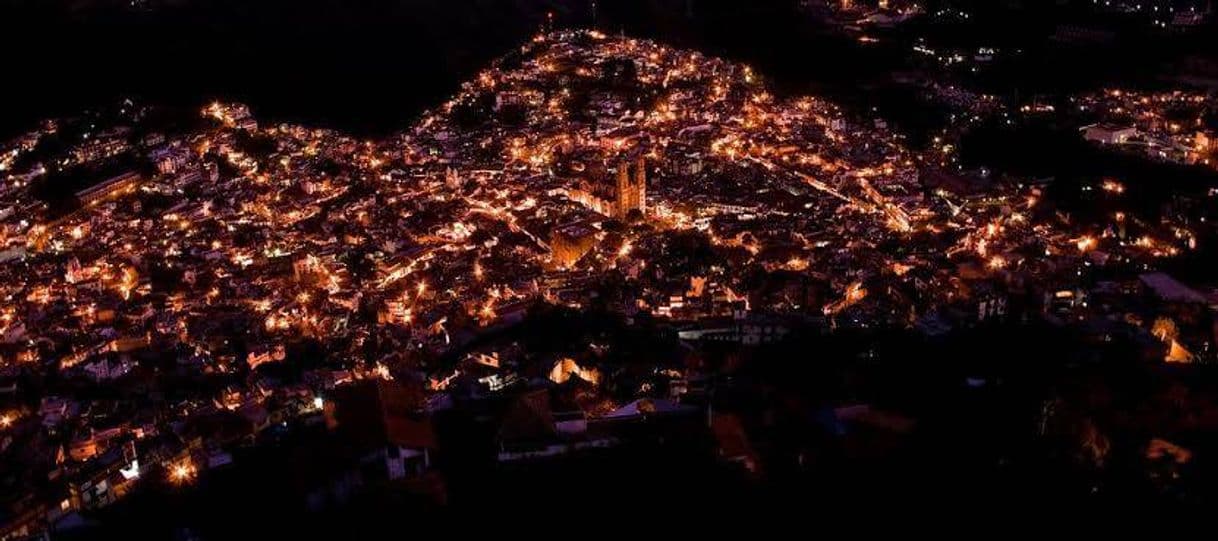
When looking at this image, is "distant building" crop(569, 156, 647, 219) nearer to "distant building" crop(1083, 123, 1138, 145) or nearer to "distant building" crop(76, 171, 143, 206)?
"distant building" crop(76, 171, 143, 206)

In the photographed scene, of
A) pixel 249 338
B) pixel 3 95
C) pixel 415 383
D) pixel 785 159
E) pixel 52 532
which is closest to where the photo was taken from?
pixel 52 532

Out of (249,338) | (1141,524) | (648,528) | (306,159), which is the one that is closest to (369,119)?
(306,159)

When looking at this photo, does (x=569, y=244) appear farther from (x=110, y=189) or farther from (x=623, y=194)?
(x=110, y=189)

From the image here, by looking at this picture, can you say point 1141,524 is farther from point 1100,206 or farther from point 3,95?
point 3,95

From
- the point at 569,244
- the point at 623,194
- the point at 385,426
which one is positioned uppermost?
the point at 385,426

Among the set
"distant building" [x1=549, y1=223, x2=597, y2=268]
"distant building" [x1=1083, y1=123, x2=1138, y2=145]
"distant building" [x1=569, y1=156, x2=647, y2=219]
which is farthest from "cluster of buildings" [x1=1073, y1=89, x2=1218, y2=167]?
"distant building" [x1=549, y1=223, x2=597, y2=268]

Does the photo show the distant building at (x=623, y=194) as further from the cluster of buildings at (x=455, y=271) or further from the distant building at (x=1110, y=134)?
the distant building at (x=1110, y=134)

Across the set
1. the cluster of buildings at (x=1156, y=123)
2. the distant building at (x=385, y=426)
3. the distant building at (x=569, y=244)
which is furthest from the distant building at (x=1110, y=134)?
the distant building at (x=385, y=426)

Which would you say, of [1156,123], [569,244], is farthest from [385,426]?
[1156,123]
